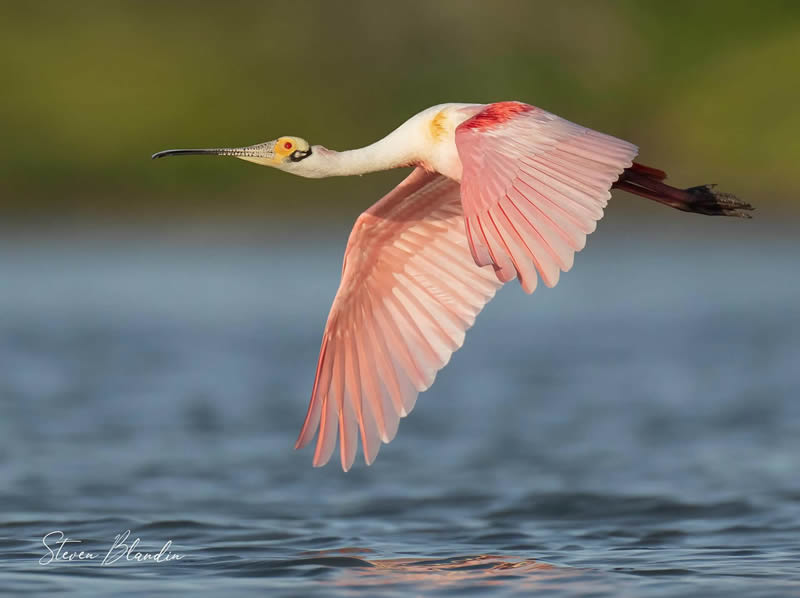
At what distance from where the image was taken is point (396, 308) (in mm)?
8820

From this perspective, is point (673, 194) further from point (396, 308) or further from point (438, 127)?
point (396, 308)

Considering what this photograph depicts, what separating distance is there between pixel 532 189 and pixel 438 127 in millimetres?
1211

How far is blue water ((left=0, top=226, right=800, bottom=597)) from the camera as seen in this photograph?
794 centimetres

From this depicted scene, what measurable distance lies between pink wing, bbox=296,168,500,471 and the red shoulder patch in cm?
111

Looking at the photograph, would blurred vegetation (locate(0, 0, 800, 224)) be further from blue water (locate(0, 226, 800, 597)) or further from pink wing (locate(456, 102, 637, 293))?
pink wing (locate(456, 102, 637, 293))

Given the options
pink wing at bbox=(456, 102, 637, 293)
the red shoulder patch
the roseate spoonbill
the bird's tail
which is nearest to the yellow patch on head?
the roseate spoonbill

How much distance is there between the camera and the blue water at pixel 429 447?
26.1ft

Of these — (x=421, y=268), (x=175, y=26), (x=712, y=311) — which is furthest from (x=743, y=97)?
(x=421, y=268)

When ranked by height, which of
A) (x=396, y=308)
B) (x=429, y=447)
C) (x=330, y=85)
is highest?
(x=330, y=85)

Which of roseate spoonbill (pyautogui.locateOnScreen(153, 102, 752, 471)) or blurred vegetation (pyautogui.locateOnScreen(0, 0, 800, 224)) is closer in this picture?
roseate spoonbill (pyautogui.locateOnScreen(153, 102, 752, 471))

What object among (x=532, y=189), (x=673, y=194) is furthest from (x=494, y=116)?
(x=673, y=194)

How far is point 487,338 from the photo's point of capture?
A: 1697 cm

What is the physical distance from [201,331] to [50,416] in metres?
4.60

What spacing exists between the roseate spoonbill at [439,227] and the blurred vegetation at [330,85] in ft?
56.3
